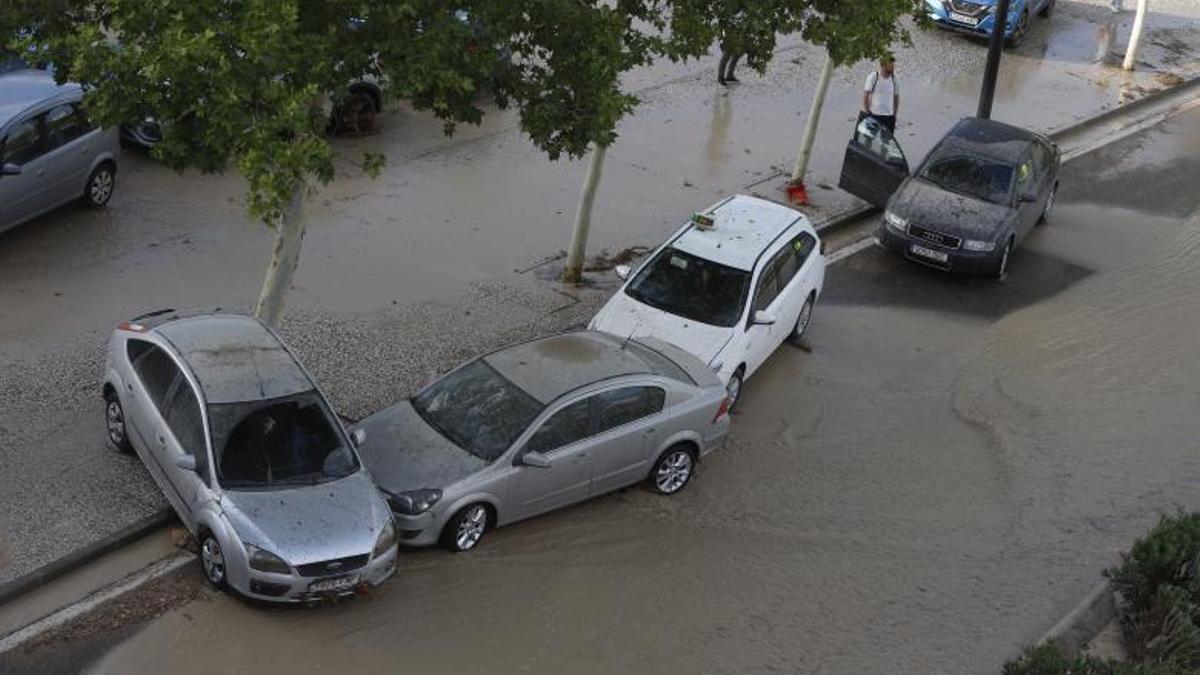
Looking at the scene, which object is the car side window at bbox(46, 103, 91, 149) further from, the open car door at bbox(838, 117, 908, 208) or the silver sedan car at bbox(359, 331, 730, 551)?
the open car door at bbox(838, 117, 908, 208)

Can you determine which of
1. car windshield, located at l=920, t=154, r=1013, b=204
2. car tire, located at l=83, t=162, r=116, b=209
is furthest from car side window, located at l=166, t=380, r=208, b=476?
car windshield, located at l=920, t=154, r=1013, b=204

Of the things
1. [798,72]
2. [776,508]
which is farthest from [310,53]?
[798,72]

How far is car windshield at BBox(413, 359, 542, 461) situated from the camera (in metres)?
11.1

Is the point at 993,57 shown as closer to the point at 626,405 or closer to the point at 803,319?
the point at 803,319

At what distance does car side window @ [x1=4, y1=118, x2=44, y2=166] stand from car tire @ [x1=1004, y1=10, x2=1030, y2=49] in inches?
717

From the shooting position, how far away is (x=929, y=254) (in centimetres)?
1703

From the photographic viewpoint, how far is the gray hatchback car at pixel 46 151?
14.6 m

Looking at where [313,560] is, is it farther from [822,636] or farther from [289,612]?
[822,636]

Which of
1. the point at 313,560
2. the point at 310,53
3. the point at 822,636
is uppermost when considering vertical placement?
the point at 310,53

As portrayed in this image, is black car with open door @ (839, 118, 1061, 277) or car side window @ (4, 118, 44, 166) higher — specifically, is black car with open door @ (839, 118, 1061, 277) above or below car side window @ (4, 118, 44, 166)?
below

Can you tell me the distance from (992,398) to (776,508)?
3564 mm

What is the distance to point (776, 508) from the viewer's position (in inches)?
482

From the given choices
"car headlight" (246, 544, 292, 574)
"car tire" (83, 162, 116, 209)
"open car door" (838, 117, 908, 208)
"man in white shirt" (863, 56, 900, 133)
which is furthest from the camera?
"man in white shirt" (863, 56, 900, 133)

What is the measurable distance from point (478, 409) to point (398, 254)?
4916 mm
